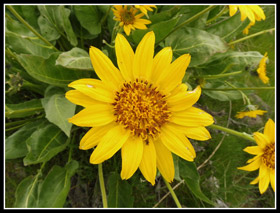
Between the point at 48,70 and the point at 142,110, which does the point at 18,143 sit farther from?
the point at 142,110

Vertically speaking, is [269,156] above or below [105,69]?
below

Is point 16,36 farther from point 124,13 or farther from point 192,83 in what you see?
point 192,83

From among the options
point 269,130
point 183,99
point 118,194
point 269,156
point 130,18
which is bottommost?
point 118,194

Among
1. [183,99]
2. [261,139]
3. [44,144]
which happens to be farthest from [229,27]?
[44,144]

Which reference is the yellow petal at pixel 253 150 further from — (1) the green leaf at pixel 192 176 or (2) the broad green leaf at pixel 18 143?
(2) the broad green leaf at pixel 18 143

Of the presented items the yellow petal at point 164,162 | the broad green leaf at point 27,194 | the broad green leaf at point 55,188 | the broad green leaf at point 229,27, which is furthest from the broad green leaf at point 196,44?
the broad green leaf at point 27,194

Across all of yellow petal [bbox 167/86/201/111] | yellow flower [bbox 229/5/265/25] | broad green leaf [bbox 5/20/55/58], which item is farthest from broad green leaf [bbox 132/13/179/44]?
broad green leaf [bbox 5/20/55/58]

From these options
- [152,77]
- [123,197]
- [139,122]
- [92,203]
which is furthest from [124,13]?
[92,203]

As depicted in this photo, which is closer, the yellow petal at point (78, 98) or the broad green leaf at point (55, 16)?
the yellow petal at point (78, 98)
